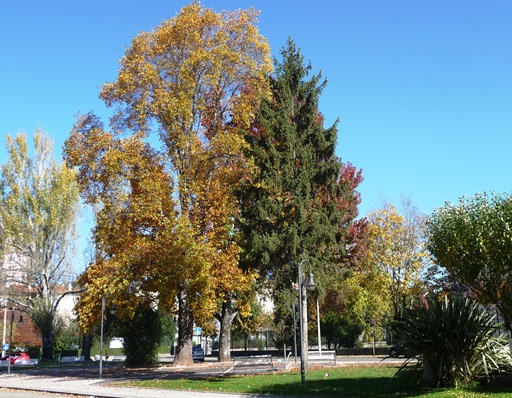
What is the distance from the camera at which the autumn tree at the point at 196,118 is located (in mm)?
26547

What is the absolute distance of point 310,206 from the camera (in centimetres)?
2911

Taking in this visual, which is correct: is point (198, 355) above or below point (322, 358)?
below

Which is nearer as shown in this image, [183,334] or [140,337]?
[183,334]

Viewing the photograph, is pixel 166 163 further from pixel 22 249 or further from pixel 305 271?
pixel 22 249

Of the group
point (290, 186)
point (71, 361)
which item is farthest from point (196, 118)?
point (71, 361)

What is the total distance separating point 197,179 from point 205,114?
472 centimetres

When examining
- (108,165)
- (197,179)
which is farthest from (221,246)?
(108,165)

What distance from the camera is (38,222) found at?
1736 inches

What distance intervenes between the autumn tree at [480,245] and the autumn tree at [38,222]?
3294 centimetres

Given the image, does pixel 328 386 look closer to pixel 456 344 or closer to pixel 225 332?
pixel 456 344

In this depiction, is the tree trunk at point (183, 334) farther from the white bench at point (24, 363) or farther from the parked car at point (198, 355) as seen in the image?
the white bench at point (24, 363)

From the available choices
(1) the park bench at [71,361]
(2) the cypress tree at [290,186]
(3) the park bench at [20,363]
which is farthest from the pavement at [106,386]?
(1) the park bench at [71,361]

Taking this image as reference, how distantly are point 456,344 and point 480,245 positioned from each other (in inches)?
181

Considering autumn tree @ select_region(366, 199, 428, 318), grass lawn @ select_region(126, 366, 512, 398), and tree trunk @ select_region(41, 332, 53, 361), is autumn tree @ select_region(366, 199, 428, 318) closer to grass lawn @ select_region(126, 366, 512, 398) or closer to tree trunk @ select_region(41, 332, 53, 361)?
grass lawn @ select_region(126, 366, 512, 398)
